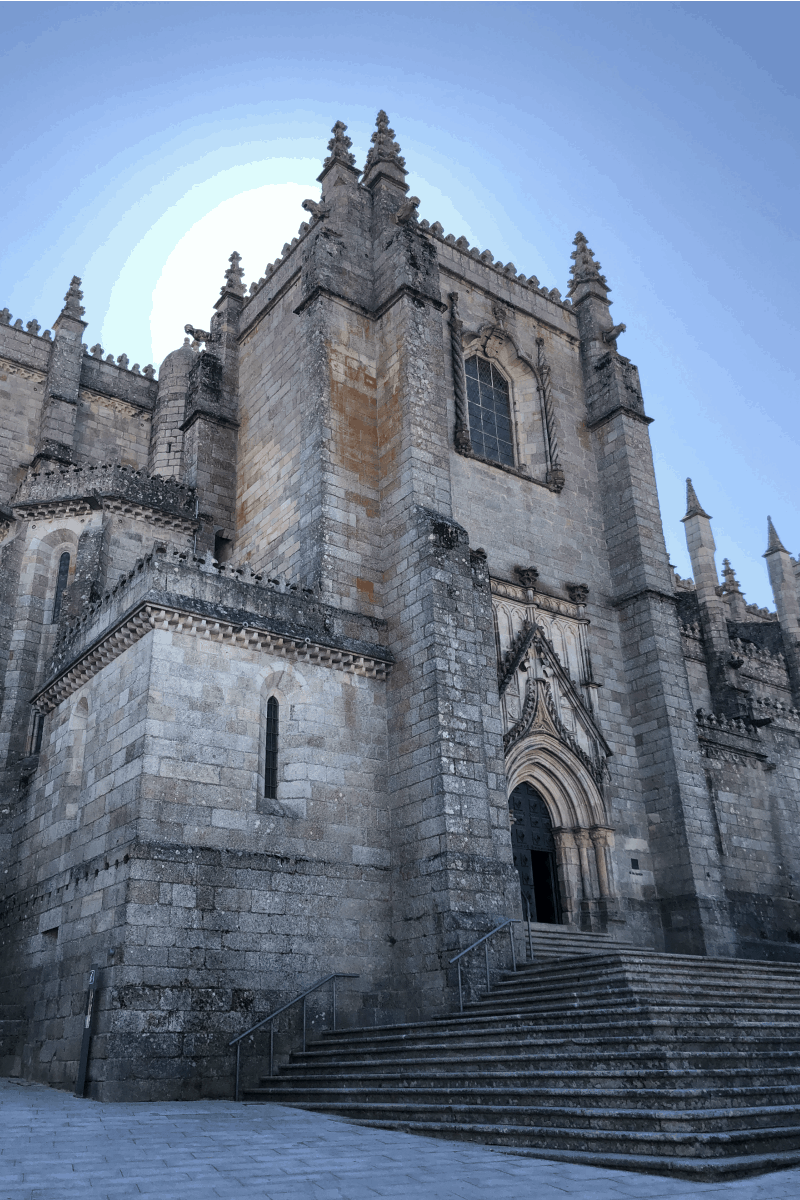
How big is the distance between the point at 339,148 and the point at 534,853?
51.9 feet

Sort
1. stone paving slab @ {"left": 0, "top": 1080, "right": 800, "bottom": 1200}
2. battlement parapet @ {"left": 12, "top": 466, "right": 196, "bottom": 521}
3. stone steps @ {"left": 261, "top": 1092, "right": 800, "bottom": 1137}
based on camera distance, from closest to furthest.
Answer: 1. stone paving slab @ {"left": 0, "top": 1080, "right": 800, "bottom": 1200}
2. stone steps @ {"left": 261, "top": 1092, "right": 800, "bottom": 1137}
3. battlement parapet @ {"left": 12, "top": 466, "right": 196, "bottom": 521}

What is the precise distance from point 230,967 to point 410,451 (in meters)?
9.44

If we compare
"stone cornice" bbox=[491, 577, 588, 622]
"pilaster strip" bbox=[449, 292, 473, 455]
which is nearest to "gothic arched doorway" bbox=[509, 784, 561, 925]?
Answer: "stone cornice" bbox=[491, 577, 588, 622]

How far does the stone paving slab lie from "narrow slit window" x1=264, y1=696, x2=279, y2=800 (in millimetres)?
5379

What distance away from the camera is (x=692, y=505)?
104 ft

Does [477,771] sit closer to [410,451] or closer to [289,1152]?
[410,451]

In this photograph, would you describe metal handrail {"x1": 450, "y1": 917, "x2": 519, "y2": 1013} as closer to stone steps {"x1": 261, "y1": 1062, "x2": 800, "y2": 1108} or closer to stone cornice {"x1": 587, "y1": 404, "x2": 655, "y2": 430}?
stone steps {"x1": 261, "y1": 1062, "x2": 800, "y2": 1108}

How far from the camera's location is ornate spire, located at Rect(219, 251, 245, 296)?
2469cm

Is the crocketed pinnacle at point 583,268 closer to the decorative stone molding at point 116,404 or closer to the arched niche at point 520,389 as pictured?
the arched niche at point 520,389

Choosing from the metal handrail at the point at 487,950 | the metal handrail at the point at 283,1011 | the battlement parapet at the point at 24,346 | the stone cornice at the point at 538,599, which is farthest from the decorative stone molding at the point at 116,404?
the metal handrail at the point at 487,950

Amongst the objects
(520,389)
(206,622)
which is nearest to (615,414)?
(520,389)

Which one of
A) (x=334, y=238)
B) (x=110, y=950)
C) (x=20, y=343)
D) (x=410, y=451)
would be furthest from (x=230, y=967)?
(x=20, y=343)

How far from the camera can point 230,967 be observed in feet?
42.1

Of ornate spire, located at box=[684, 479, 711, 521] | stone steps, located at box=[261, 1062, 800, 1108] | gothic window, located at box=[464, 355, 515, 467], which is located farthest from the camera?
ornate spire, located at box=[684, 479, 711, 521]
